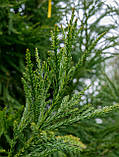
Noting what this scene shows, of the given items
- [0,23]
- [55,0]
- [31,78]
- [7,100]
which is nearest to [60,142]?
[31,78]

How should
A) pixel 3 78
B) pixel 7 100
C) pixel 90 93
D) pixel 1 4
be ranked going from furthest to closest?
pixel 90 93, pixel 3 78, pixel 7 100, pixel 1 4

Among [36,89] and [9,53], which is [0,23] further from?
[36,89]

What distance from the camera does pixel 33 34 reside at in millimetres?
1549

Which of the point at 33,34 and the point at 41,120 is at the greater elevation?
the point at 33,34

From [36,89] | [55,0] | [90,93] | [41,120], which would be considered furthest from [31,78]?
[55,0]

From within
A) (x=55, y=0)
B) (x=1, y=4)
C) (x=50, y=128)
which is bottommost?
(x=50, y=128)

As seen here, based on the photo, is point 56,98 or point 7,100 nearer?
Result: point 56,98

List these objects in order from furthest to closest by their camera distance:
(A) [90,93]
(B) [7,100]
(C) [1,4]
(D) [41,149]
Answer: (A) [90,93] → (B) [7,100] → (C) [1,4] → (D) [41,149]

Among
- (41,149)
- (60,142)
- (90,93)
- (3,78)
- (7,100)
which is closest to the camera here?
(60,142)

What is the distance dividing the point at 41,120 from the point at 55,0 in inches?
65.4

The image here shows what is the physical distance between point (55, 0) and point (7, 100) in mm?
1182

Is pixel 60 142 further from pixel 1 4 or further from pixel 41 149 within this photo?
pixel 1 4

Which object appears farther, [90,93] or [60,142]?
[90,93]

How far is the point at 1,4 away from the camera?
1.38 metres
